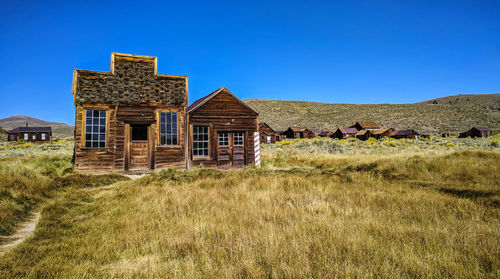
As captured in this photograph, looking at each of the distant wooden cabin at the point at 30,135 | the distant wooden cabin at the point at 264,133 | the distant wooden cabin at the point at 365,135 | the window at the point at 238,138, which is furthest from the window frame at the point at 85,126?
the distant wooden cabin at the point at 30,135

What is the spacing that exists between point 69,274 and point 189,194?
4.12 meters

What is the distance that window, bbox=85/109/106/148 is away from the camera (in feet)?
42.4

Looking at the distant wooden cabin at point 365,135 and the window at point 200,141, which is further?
the distant wooden cabin at point 365,135

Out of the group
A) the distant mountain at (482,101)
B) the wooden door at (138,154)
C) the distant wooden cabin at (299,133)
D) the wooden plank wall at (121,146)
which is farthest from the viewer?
the distant mountain at (482,101)

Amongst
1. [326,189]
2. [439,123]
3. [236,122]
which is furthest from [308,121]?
[326,189]

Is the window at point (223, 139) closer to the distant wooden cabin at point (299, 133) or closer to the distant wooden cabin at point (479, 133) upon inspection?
the distant wooden cabin at point (299, 133)

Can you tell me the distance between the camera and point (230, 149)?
15414mm

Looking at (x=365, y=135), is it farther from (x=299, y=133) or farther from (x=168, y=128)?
(x=168, y=128)

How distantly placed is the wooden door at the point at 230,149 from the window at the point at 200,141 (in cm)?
80

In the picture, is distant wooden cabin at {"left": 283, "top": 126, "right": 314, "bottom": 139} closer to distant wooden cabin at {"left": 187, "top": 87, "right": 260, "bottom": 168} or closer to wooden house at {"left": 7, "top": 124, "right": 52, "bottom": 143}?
distant wooden cabin at {"left": 187, "top": 87, "right": 260, "bottom": 168}

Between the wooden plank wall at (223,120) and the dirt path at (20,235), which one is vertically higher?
the wooden plank wall at (223,120)

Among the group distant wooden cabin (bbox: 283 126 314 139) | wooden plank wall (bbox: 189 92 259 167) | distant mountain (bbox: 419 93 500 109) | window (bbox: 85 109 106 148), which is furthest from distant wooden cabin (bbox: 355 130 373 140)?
distant mountain (bbox: 419 93 500 109)

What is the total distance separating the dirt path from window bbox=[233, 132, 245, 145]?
36.0 ft

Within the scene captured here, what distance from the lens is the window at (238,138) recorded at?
1559cm
